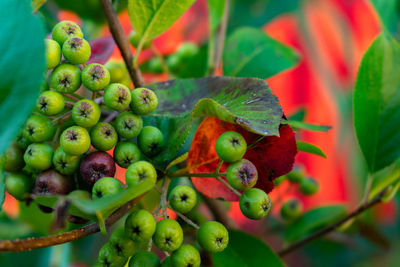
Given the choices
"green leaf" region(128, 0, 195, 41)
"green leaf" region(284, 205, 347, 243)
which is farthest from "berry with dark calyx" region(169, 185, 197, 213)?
"green leaf" region(284, 205, 347, 243)

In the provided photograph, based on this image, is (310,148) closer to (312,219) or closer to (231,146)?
(231,146)

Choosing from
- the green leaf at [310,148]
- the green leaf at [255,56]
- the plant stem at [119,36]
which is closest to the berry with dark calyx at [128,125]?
the plant stem at [119,36]

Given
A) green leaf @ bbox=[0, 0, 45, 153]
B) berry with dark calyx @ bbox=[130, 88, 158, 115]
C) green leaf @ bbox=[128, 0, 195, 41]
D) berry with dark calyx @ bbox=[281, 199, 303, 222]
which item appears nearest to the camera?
green leaf @ bbox=[0, 0, 45, 153]

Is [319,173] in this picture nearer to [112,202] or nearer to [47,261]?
[47,261]

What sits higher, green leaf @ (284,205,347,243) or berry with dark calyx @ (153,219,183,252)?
berry with dark calyx @ (153,219,183,252)

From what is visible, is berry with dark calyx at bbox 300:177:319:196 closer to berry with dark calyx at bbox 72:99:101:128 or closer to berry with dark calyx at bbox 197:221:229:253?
berry with dark calyx at bbox 197:221:229:253

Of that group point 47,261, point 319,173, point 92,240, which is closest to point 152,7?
point 47,261
